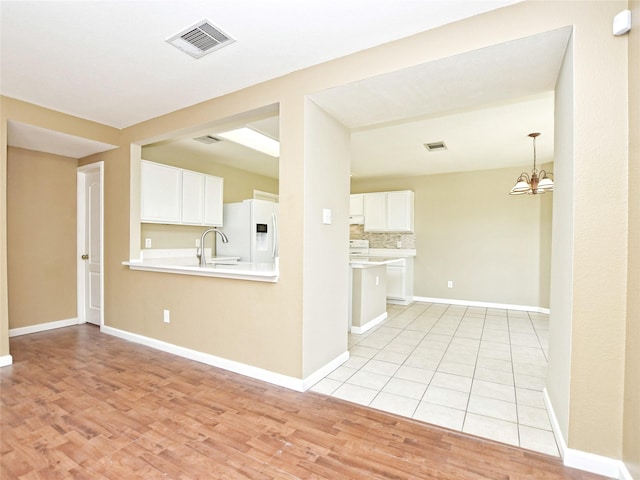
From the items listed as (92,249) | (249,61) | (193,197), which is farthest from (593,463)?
(92,249)

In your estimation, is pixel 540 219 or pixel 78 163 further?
pixel 540 219

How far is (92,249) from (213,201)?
5.58ft

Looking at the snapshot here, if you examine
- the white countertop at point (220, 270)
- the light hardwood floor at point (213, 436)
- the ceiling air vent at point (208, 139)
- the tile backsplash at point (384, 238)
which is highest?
the ceiling air vent at point (208, 139)

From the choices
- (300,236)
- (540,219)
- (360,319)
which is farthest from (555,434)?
(540,219)

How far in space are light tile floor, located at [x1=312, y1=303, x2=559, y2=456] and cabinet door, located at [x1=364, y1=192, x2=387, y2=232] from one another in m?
2.34

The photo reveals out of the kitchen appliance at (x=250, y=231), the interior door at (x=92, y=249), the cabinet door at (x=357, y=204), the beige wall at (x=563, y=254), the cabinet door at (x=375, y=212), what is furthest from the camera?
the cabinet door at (x=357, y=204)

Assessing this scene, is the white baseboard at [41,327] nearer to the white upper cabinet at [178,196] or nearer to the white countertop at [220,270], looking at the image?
the white countertop at [220,270]

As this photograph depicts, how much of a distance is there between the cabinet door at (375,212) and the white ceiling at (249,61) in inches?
115

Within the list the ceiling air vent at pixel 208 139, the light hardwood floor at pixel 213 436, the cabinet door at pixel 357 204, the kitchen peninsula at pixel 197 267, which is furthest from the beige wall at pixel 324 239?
the cabinet door at pixel 357 204

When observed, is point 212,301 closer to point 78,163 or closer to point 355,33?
point 355,33

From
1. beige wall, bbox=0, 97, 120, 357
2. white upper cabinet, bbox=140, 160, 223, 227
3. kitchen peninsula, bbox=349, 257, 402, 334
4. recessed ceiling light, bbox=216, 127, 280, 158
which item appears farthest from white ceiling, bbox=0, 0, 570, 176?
kitchen peninsula, bbox=349, 257, 402, 334

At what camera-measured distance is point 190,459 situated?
1717 millimetres

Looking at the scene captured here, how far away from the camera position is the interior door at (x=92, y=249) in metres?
4.24

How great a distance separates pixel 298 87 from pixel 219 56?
60 cm
